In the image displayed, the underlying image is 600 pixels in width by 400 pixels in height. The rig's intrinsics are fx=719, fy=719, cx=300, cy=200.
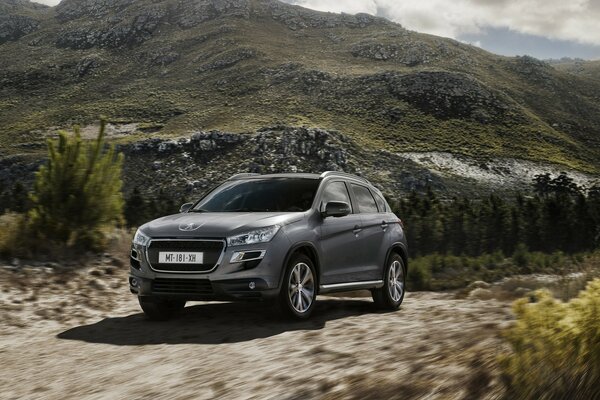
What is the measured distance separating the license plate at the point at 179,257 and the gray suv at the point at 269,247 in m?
0.01

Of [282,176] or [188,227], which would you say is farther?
[282,176]

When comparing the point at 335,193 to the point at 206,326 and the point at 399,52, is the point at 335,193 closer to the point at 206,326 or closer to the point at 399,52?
the point at 206,326

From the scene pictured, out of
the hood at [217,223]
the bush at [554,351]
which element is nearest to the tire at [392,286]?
the hood at [217,223]

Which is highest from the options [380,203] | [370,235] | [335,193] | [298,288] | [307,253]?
[335,193]

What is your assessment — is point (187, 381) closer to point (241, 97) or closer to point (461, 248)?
point (461, 248)

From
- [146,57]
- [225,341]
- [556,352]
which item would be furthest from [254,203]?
[146,57]

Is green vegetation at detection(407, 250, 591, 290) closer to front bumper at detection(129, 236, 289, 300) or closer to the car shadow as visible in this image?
the car shadow

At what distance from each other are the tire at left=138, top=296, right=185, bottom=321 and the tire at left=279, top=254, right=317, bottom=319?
1535 millimetres

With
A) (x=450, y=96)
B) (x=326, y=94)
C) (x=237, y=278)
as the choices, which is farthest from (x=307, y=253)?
(x=450, y=96)

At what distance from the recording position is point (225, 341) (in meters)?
6.95

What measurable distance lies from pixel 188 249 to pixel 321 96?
458 ft

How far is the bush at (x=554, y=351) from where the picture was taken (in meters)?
4.09

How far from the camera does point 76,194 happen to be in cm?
1244

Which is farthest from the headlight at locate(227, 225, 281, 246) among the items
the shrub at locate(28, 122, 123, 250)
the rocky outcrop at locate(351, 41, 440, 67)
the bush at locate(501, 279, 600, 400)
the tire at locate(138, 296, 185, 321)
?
the rocky outcrop at locate(351, 41, 440, 67)
